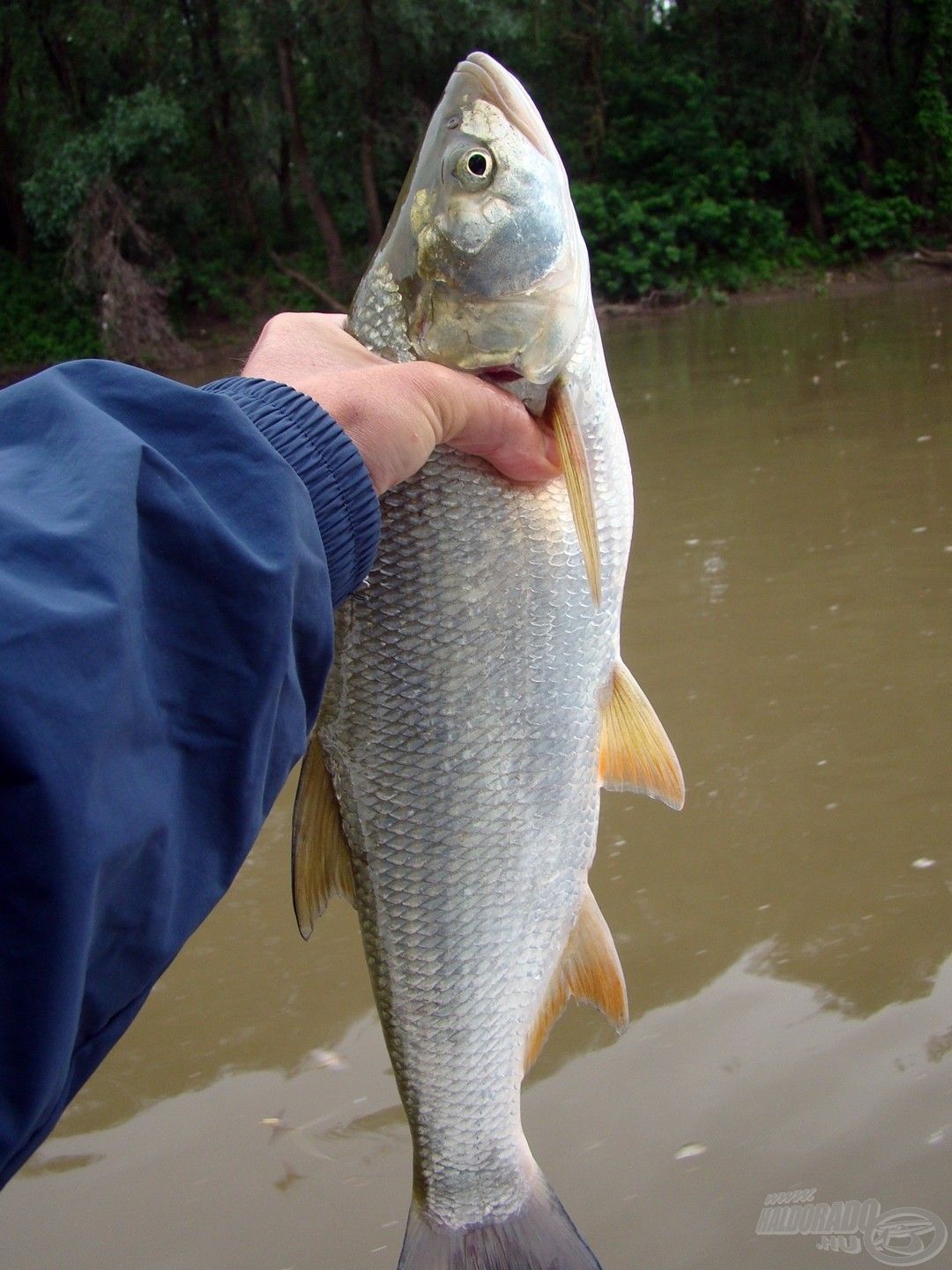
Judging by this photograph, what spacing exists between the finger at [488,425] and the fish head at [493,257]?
83 mm

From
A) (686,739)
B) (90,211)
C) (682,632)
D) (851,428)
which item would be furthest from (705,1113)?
(90,211)

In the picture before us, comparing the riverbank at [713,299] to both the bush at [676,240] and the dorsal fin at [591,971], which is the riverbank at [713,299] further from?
the dorsal fin at [591,971]

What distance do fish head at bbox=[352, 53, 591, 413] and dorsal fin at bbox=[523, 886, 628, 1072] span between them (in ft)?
2.87

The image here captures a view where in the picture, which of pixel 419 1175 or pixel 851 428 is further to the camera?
pixel 851 428

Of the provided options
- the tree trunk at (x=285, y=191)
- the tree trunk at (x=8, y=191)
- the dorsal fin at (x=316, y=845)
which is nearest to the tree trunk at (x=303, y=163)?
the tree trunk at (x=285, y=191)

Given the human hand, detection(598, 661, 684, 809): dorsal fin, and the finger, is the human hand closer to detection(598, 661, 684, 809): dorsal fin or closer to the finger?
the finger

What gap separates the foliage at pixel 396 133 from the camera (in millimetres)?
21688

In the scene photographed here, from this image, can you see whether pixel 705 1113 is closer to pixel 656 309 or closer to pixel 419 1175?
pixel 419 1175

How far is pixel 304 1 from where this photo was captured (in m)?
22.2

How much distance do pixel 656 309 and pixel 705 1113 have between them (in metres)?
19.3

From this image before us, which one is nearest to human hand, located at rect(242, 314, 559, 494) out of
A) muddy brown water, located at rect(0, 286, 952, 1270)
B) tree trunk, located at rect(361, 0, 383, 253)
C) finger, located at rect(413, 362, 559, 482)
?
finger, located at rect(413, 362, 559, 482)

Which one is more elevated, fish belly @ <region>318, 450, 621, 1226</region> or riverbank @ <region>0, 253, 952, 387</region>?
fish belly @ <region>318, 450, 621, 1226</region>

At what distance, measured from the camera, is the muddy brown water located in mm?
2229

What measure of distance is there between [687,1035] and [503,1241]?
2.64 ft
